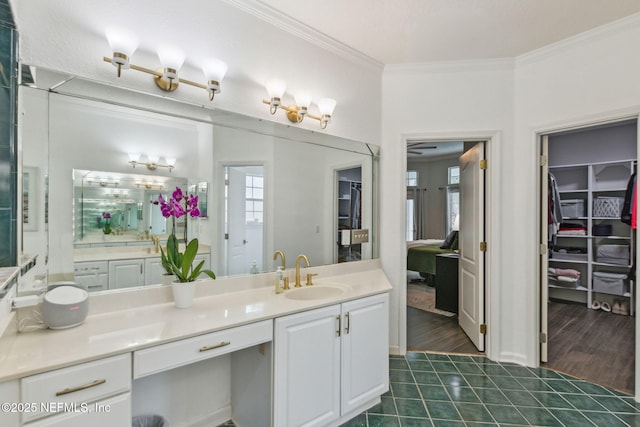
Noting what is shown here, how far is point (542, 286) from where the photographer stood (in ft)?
8.92

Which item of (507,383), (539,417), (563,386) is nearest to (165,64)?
(539,417)

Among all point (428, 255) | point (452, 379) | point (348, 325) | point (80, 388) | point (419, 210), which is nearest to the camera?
point (80, 388)

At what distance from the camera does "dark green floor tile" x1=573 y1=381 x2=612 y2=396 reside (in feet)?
7.48

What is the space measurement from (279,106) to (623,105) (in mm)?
2506

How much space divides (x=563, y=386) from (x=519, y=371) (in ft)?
0.98

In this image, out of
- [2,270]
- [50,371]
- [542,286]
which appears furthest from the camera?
[542,286]

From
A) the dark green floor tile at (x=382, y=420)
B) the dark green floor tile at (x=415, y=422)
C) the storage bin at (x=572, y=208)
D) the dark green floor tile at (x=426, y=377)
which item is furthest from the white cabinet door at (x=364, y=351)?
the storage bin at (x=572, y=208)

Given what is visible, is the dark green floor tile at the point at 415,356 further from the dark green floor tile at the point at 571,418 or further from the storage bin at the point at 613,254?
the storage bin at the point at 613,254

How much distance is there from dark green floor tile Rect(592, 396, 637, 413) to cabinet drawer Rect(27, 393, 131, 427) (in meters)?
2.93

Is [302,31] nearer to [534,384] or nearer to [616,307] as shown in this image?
[534,384]

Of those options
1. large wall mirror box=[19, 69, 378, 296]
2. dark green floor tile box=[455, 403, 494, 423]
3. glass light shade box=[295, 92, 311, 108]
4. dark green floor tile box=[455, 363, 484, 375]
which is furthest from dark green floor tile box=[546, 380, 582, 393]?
glass light shade box=[295, 92, 311, 108]

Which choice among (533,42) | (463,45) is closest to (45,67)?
(463,45)

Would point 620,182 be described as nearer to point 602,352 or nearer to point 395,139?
point 602,352

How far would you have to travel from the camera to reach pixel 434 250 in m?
5.55
